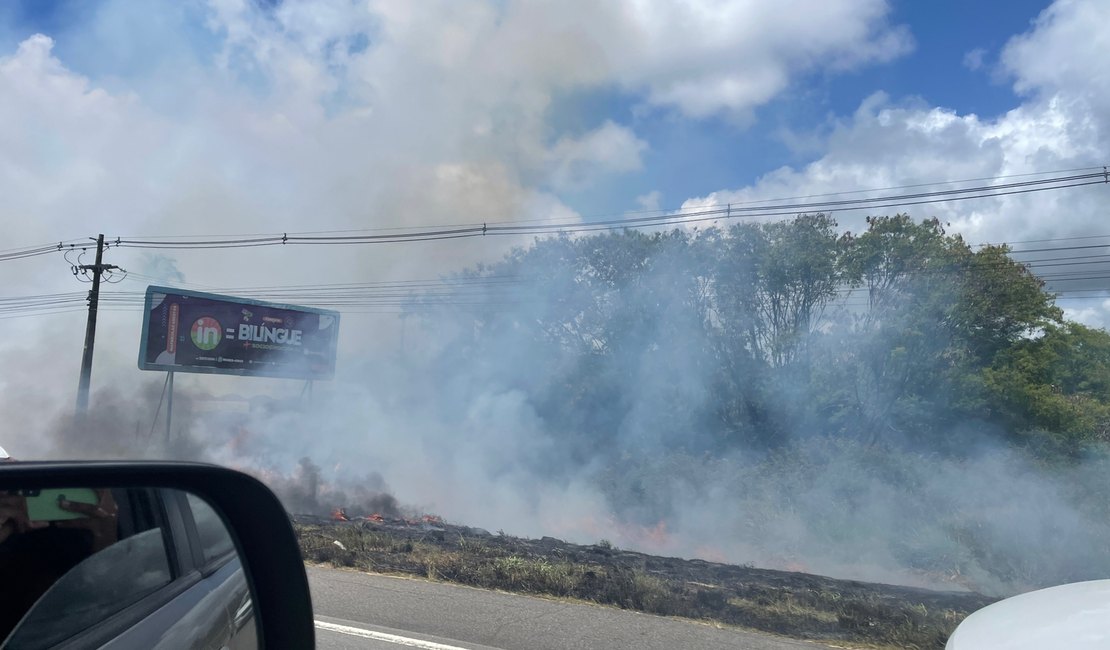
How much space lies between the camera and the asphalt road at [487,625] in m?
5.51

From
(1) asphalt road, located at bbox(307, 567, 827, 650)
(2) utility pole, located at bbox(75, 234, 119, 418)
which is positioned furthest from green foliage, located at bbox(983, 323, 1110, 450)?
(2) utility pole, located at bbox(75, 234, 119, 418)

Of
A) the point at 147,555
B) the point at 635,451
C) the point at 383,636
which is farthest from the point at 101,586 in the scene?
the point at 635,451

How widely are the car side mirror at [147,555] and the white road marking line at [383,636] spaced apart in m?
3.42

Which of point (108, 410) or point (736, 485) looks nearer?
point (736, 485)

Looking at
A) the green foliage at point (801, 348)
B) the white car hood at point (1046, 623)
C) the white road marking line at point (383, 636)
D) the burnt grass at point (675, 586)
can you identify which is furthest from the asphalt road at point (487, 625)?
the green foliage at point (801, 348)

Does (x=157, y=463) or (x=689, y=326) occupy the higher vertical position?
(x=689, y=326)

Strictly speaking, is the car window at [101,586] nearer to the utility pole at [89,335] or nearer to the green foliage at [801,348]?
the green foliage at [801,348]

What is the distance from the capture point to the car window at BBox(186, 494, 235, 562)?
2.23 m

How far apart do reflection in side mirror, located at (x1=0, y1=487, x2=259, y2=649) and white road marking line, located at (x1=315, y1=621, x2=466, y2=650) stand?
3.42 m

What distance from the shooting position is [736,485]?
16812mm

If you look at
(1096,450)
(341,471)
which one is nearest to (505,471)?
(341,471)

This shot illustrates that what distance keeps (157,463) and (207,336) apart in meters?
19.6

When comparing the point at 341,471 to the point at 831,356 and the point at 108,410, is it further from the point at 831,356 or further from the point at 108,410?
the point at 831,356

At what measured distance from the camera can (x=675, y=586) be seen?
289 inches
